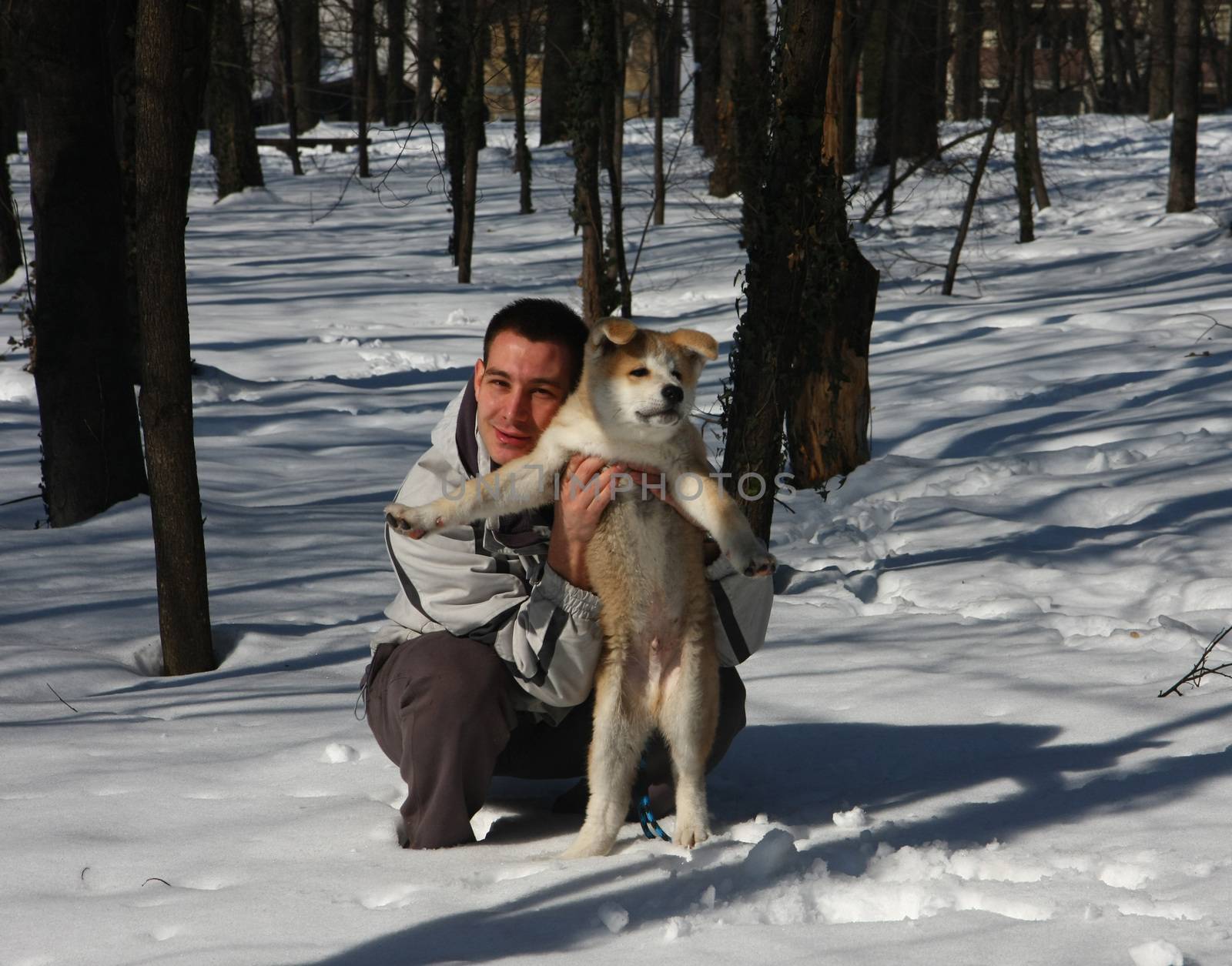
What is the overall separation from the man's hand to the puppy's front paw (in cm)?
34

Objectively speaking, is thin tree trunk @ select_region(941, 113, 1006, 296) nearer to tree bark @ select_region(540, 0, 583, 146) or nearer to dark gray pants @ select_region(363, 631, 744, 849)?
tree bark @ select_region(540, 0, 583, 146)

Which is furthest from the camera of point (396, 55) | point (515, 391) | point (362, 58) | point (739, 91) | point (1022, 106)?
point (362, 58)

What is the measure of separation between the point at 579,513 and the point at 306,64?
121ft

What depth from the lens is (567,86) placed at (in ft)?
41.3

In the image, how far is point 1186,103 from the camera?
17.9 metres

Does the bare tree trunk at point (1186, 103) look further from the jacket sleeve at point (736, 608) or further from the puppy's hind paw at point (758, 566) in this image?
the puppy's hind paw at point (758, 566)

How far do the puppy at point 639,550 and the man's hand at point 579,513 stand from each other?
3cm

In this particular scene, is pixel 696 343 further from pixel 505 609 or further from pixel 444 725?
pixel 444 725

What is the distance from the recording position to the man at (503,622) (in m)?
3.25

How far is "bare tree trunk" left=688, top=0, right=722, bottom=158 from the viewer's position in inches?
930

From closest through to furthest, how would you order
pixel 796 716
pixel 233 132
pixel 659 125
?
pixel 796 716 < pixel 659 125 < pixel 233 132

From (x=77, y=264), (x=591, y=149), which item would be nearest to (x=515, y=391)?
(x=77, y=264)

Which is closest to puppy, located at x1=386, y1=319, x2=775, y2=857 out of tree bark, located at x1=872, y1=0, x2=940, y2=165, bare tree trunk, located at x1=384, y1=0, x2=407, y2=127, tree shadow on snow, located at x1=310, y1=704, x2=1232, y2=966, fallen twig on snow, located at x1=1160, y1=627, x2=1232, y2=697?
tree shadow on snow, located at x1=310, y1=704, x2=1232, y2=966

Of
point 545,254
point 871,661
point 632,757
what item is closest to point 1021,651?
point 871,661
